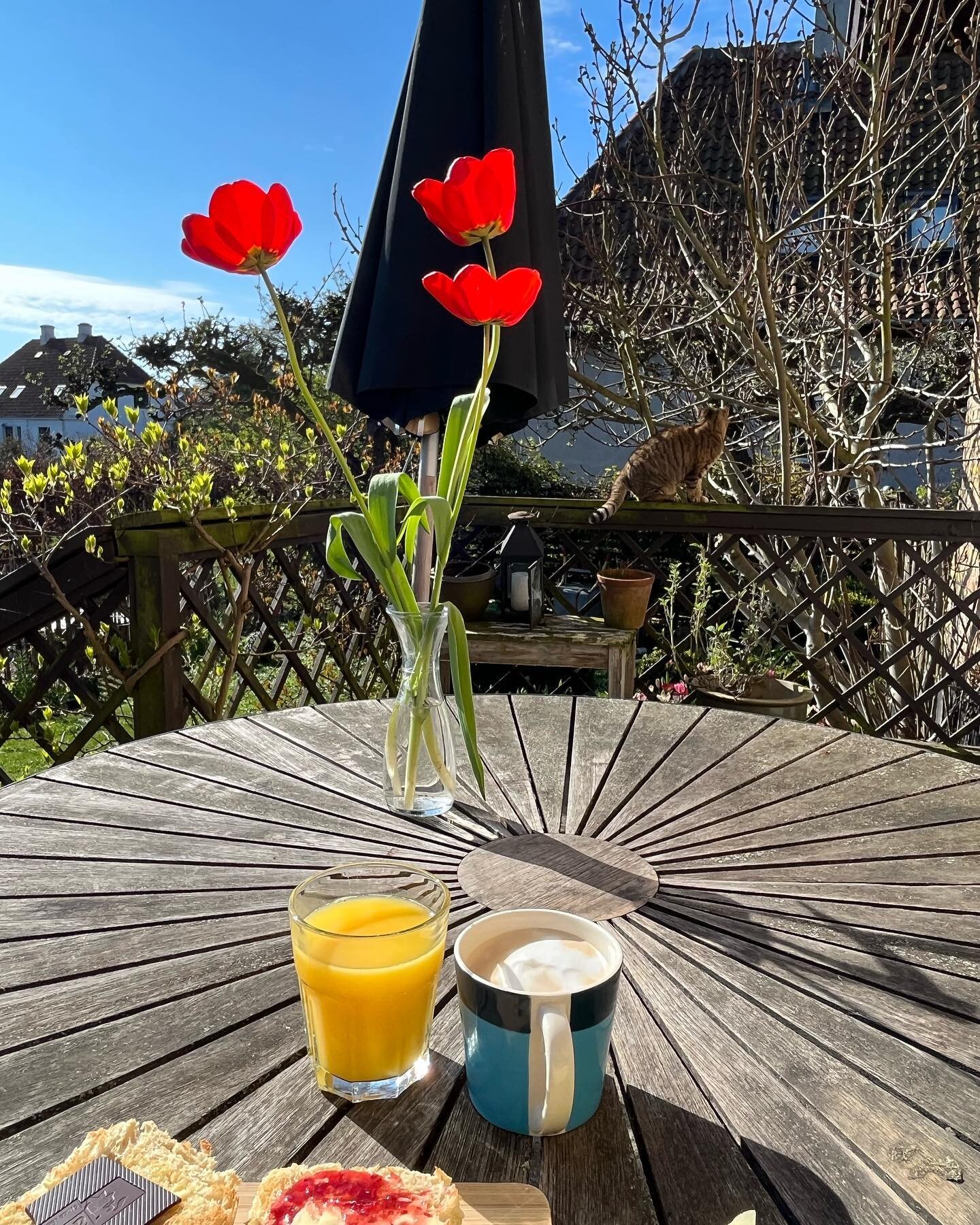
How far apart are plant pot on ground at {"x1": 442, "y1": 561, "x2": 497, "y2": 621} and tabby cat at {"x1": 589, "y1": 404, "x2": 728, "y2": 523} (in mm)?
726

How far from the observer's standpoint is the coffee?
572 millimetres

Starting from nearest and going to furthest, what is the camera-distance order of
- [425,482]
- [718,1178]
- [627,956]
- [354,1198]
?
[354,1198] → [718,1178] → [627,956] → [425,482]

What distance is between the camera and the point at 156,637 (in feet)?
7.30

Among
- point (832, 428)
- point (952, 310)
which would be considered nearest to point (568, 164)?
point (832, 428)

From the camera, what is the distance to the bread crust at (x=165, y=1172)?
1.35 feet

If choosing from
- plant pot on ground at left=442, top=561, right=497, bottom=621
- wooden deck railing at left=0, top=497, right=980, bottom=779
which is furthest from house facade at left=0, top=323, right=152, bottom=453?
plant pot on ground at left=442, top=561, right=497, bottom=621

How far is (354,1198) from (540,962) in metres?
0.21

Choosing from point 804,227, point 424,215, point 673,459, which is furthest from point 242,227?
point 804,227

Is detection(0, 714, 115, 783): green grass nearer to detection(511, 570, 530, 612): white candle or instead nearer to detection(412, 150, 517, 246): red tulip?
detection(511, 570, 530, 612): white candle

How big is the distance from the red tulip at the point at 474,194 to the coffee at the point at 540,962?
0.68m

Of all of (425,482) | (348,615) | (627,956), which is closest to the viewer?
(627,956)

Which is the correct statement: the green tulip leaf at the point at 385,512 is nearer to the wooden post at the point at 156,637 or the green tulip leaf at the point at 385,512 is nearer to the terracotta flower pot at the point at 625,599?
the wooden post at the point at 156,637

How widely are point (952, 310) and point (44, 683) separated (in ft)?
15.0

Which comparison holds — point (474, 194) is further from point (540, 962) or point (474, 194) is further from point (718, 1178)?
point (718, 1178)
